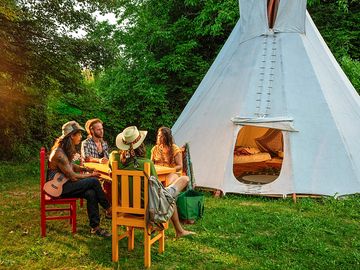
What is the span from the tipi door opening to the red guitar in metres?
4.05

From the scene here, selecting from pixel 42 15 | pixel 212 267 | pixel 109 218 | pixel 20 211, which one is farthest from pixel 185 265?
pixel 42 15

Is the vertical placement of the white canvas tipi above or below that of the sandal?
above

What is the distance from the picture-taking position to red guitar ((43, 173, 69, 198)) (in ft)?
15.8

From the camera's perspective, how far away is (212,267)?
4117 mm

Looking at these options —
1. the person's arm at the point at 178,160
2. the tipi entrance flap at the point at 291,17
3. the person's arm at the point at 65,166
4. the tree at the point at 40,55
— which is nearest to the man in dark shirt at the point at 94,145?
the person's arm at the point at 178,160

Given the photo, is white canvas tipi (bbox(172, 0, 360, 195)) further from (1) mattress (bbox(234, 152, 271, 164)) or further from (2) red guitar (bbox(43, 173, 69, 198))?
(2) red guitar (bbox(43, 173, 69, 198))

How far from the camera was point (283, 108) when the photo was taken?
740 centimetres

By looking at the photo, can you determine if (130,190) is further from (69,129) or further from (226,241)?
(226,241)

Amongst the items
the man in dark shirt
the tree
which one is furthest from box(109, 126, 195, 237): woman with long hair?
the tree

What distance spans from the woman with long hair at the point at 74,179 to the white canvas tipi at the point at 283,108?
9.21 ft

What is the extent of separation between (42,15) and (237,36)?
440 cm

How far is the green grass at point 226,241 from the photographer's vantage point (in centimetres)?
423

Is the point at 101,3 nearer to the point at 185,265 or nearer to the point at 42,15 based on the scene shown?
the point at 42,15

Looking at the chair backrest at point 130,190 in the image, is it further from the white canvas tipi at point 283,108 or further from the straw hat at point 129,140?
the white canvas tipi at point 283,108
